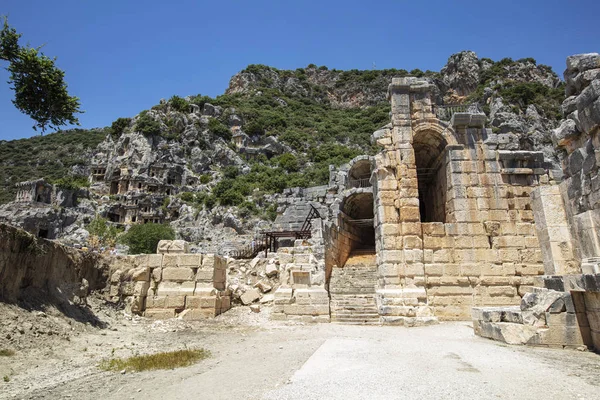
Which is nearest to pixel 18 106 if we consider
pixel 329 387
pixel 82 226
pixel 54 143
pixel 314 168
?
pixel 329 387

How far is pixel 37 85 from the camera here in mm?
9547

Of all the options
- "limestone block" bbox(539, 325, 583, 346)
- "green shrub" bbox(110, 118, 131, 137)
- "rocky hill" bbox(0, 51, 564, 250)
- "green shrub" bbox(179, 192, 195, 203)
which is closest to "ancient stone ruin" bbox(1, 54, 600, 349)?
"limestone block" bbox(539, 325, 583, 346)

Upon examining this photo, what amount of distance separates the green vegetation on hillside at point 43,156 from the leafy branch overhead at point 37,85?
84.9 meters

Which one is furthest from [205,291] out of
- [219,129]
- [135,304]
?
[219,129]

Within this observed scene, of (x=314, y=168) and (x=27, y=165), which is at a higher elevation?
(x=27, y=165)

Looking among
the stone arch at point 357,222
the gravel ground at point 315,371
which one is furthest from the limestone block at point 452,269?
the stone arch at point 357,222

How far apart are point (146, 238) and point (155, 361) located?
3786cm

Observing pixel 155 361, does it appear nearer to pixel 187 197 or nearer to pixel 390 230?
Answer: pixel 390 230

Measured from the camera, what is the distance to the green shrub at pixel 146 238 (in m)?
38.7

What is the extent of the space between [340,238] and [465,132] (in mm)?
7803

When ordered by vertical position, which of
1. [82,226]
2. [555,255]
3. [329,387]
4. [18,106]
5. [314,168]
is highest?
[314,168]

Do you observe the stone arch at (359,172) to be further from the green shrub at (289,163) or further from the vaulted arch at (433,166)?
the green shrub at (289,163)

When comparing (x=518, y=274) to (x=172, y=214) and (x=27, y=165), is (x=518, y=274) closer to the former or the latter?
(x=172, y=214)

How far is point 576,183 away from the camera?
6406 millimetres
